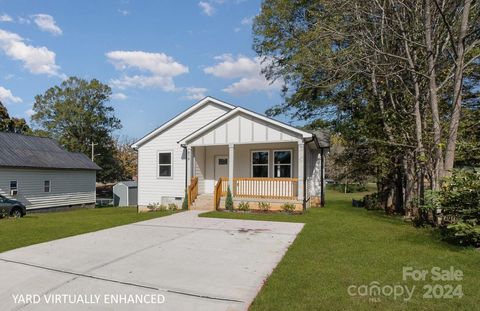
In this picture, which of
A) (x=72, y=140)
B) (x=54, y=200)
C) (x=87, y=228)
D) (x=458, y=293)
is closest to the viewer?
(x=458, y=293)

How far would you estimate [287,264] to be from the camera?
218 inches

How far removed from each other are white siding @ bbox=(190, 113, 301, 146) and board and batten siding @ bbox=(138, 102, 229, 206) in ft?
7.67

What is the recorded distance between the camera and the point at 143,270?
5332mm

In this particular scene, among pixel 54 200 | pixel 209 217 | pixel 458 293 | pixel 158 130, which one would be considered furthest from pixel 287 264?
pixel 54 200

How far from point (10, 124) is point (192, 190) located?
3307 cm

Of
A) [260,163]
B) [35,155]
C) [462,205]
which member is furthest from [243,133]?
[35,155]

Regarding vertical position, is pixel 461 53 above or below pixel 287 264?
above

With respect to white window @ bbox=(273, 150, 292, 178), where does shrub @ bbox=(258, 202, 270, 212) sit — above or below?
below

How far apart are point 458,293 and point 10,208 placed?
59.2 ft

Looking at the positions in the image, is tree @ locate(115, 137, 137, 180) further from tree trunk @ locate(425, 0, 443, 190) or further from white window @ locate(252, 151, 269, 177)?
tree trunk @ locate(425, 0, 443, 190)

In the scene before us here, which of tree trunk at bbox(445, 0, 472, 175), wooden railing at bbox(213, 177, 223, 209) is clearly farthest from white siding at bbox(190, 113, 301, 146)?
tree trunk at bbox(445, 0, 472, 175)

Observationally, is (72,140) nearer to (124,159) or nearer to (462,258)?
(124,159)

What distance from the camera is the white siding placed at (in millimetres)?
13520

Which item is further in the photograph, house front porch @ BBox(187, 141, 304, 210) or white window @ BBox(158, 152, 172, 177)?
white window @ BBox(158, 152, 172, 177)
